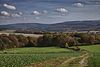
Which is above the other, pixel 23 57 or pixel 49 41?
pixel 23 57

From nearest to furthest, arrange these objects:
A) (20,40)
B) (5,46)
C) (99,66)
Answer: (99,66) → (5,46) → (20,40)

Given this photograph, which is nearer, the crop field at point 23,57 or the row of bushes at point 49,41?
the crop field at point 23,57

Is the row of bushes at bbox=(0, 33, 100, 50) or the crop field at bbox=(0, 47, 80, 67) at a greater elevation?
the crop field at bbox=(0, 47, 80, 67)

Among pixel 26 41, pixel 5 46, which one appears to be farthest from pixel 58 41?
pixel 5 46

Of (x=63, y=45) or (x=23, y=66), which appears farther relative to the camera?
(x=63, y=45)

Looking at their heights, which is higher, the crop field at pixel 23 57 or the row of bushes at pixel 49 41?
the crop field at pixel 23 57

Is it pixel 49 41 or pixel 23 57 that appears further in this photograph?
pixel 49 41

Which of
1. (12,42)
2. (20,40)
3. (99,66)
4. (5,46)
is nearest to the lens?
(99,66)

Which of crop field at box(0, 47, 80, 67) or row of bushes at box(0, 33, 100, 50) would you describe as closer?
crop field at box(0, 47, 80, 67)

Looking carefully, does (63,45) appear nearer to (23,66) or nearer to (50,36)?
(50,36)

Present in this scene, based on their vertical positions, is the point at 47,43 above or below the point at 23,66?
below

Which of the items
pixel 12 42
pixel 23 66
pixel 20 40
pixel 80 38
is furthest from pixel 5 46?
pixel 23 66
